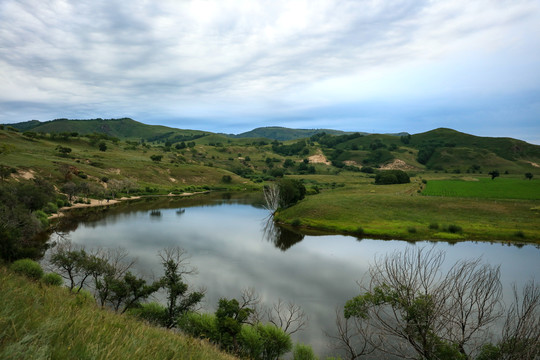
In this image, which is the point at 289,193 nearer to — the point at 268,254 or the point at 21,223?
the point at 268,254

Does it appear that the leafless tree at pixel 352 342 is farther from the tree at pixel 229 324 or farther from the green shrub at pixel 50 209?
the green shrub at pixel 50 209

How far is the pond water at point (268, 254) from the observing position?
33.6 m

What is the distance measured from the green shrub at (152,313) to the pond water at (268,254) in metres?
5.13

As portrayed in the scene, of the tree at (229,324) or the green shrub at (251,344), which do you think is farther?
the green shrub at (251,344)

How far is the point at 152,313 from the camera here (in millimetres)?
26266

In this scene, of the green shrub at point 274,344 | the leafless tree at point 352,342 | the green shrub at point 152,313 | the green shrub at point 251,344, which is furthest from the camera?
the green shrub at point 152,313

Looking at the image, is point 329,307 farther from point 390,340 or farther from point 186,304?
point 186,304

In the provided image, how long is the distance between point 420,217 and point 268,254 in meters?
42.0

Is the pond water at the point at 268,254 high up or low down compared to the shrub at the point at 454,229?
down

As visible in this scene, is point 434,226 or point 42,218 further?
point 434,226

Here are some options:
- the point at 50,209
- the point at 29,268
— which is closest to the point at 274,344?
the point at 29,268

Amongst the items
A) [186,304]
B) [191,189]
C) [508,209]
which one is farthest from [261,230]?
[191,189]

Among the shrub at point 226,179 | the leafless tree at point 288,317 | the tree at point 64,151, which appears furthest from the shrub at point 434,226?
the tree at point 64,151

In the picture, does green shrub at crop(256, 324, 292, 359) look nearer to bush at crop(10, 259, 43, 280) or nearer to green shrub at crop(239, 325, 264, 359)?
green shrub at crop(239, 325, 264, 359)
